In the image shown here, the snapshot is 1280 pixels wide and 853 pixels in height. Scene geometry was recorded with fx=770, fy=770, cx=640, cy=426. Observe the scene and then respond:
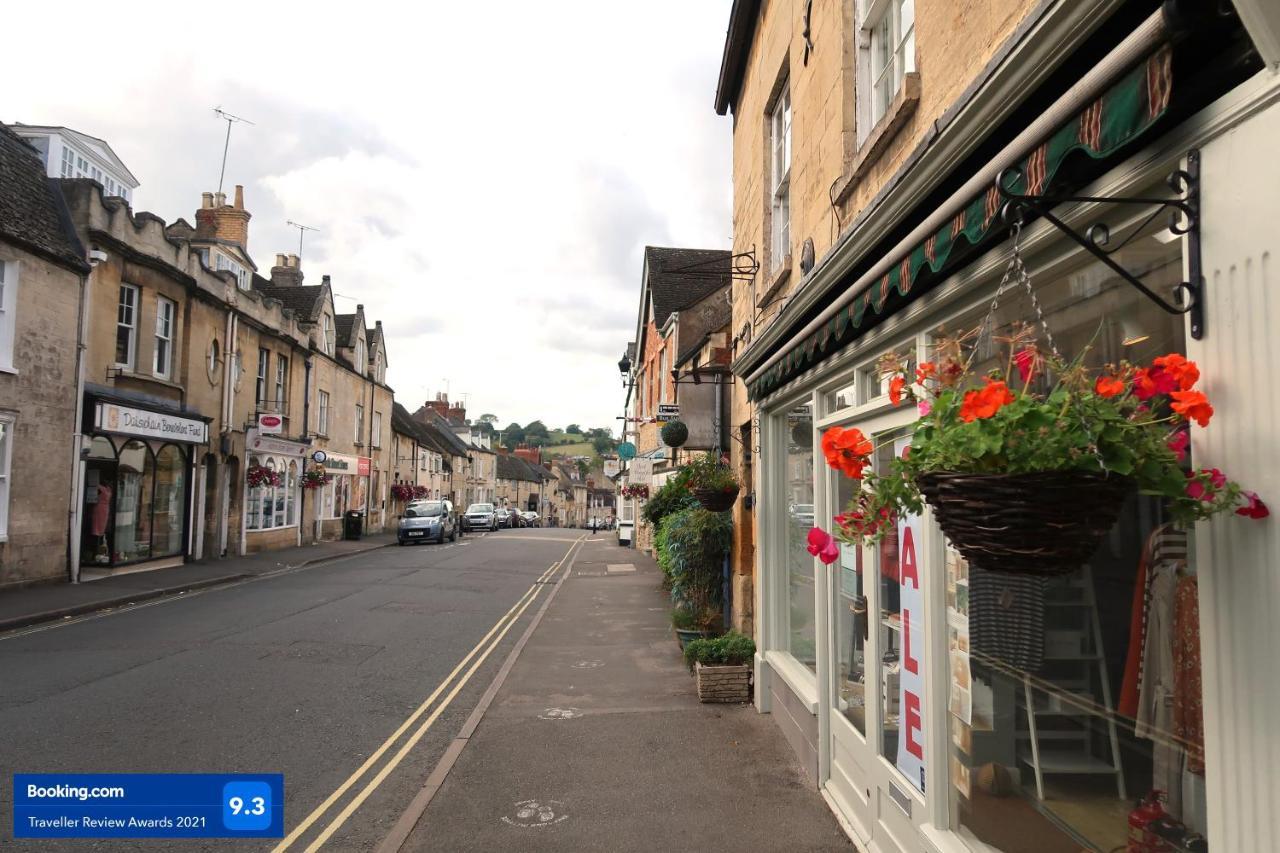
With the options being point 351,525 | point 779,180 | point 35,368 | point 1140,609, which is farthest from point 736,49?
point 351,525

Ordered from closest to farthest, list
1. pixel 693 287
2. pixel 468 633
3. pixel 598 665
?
pixel 598 665
pixel 468 633
pixel 693 287

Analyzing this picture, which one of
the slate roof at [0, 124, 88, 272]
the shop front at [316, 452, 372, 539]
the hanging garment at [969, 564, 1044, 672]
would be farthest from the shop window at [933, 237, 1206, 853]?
the shop front at [316, 452, 372, 539]

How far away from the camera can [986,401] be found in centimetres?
193

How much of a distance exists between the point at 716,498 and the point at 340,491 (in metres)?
26.3

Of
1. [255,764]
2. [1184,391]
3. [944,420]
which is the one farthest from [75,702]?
[1184,391]

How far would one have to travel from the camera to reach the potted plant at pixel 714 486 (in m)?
8.63

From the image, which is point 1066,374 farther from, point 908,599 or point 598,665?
point 598,665

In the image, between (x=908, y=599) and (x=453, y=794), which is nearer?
(x=908, y=599)

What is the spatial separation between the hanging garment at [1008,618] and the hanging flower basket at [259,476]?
22.7m

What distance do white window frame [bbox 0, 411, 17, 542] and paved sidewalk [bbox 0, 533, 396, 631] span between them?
118cm

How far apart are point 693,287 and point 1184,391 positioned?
77.4 ft

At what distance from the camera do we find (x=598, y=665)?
9391 mm

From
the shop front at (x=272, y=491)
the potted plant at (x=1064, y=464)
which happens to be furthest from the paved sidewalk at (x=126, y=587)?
the potted plant at (x=1064, y=464)

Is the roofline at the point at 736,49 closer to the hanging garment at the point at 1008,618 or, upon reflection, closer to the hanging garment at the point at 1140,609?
→ the hanging garment at the point at 1008,618
